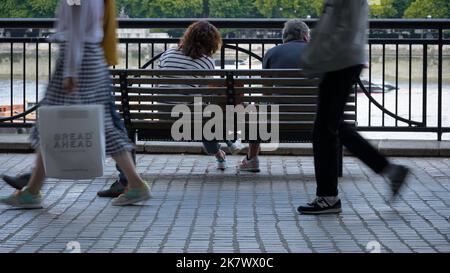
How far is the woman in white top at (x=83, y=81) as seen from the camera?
23.1ft

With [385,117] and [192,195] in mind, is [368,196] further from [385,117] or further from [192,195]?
[385,117]

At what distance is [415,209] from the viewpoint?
24.2 ft

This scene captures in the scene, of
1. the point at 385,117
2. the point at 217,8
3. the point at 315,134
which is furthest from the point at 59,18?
the point at 217,8

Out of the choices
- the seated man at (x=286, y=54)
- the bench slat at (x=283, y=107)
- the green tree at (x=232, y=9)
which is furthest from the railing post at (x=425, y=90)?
the green tree at (x=232, y=9)

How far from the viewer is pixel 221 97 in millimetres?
8680

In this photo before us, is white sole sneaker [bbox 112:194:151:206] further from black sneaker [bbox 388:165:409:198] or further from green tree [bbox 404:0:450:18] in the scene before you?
green tree [bbox 404:0:450:18]

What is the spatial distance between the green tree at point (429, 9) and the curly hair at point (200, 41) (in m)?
57.8

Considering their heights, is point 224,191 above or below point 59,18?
below

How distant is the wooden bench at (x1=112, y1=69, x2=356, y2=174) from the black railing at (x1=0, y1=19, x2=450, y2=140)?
1872mm

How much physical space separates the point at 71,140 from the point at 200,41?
2.29 metres

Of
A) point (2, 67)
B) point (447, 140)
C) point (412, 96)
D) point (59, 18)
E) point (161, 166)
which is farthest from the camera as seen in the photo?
point (2, 67)

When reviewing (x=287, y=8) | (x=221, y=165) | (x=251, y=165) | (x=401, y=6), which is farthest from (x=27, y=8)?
(x=251, y=165)

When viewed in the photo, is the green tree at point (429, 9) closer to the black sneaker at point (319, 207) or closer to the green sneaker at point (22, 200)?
the black sneaker at point (319, 207)
